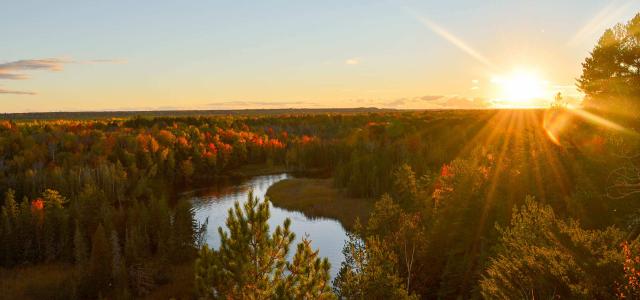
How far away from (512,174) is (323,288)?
24.7m

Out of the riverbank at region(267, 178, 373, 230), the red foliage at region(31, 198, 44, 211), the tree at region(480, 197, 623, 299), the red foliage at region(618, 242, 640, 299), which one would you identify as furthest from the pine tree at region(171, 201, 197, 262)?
the red foliage at region(618, 242, 640, 299)

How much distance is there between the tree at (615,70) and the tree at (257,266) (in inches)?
1341

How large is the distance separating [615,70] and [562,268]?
44.5 m

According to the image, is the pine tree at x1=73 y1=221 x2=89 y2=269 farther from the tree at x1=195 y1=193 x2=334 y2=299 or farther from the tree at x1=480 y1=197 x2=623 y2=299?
the tree at x1=480 y1=197 x2=623 y2=299

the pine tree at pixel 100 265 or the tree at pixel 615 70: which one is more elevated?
the tree at pixel 615 70

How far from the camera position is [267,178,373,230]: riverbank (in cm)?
7306

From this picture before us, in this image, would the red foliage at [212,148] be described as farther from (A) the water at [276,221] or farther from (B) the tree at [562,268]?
(B) the tree at [562,268]

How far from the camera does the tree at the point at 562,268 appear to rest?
19.8m

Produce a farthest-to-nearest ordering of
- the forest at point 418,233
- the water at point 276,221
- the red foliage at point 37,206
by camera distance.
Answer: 1. the red foliage at point 37,206
2. the water at point 276,221
3. the forest at point 418,233

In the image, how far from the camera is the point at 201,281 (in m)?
26.5

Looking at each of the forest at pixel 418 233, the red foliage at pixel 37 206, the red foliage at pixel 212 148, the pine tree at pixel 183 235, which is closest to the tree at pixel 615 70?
the forest at pixel 418 233

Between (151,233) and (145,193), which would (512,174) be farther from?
(145,193)

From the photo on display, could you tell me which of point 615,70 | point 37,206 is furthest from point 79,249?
point 615,70

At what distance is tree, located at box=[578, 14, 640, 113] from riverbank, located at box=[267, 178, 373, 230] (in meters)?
32.0
